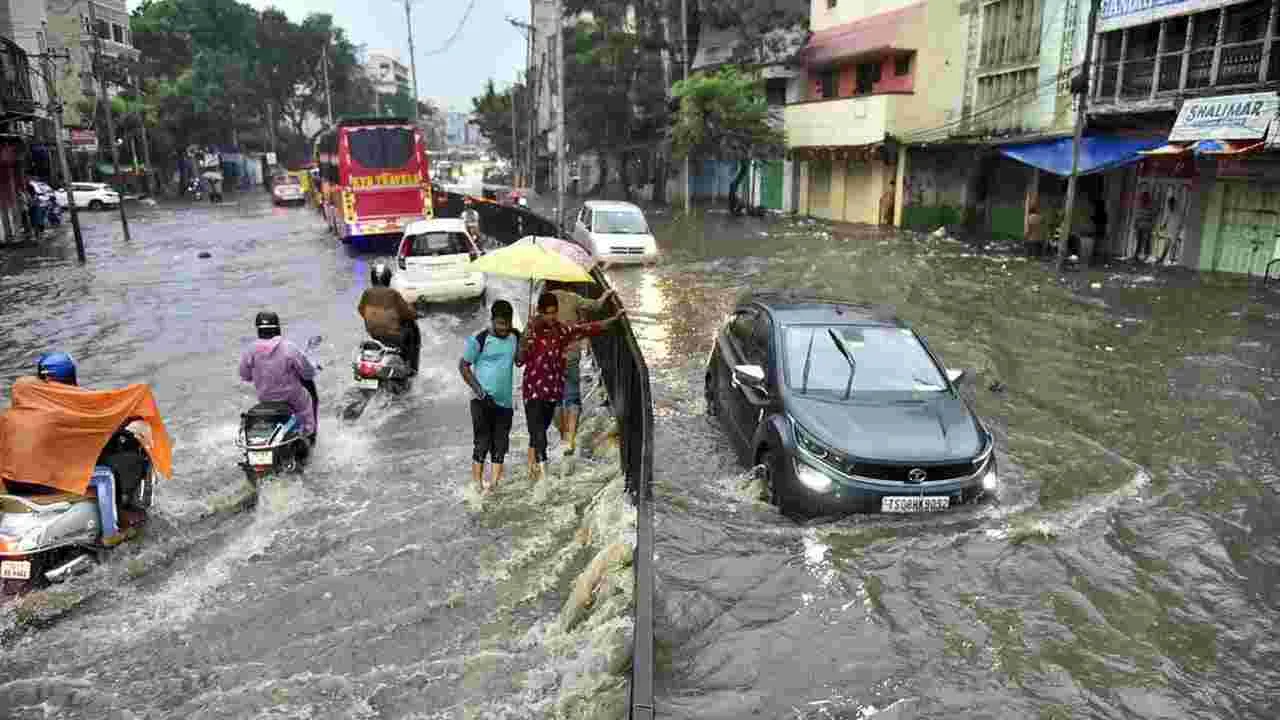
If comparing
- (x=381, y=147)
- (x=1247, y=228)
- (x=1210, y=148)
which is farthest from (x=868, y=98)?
(x=381, y=147)

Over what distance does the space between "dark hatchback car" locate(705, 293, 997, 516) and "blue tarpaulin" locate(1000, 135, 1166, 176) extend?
15.3 metres

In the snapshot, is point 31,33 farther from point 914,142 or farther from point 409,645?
point 409,645

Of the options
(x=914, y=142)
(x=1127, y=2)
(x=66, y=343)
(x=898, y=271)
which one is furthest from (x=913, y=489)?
(x=914, y=142)

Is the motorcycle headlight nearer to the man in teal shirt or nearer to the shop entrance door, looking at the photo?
the man in teal shirt

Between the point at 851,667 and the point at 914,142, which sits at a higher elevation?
the point at 914,142

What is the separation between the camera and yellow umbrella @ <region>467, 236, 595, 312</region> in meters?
9.12

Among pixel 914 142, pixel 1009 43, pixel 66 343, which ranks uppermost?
pixel 1009 43

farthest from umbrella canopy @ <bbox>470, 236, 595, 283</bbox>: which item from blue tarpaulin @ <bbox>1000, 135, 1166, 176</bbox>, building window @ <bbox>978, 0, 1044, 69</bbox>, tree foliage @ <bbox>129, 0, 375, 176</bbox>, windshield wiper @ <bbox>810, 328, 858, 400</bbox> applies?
tree foliage @ <bbox>129, 0, 375, 176</bbox>

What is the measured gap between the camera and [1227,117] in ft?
58.9

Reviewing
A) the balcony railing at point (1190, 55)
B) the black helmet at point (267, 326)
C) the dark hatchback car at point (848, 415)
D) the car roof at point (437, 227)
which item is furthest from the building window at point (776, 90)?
the black helmet at point (267, 326)

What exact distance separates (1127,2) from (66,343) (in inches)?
909

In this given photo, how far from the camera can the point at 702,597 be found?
20.3 ft

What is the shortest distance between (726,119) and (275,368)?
31092 mm

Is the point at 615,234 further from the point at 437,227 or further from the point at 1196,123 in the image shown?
the point at 1196,123
